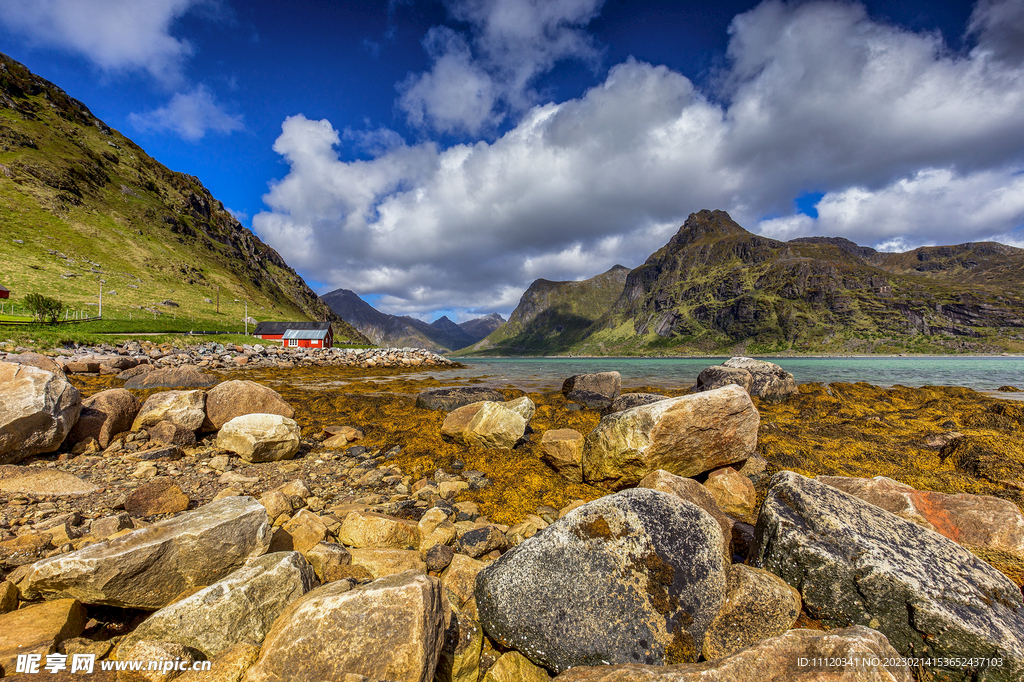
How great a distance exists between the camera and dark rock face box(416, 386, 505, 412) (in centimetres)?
1591

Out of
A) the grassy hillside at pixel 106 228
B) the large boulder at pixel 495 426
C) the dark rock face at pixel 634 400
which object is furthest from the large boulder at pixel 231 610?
the grassy hillside at pixel 106 228

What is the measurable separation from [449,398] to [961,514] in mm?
14376

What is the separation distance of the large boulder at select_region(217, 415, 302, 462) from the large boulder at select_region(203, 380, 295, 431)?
0.96 metres

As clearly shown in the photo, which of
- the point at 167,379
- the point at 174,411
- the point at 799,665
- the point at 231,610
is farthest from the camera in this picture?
the point at 167,379

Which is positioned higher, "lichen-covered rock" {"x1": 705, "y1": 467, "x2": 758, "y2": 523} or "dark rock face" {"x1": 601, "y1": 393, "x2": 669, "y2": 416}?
"dark rock face" {"x1": 601, "y1": 393, "x2": 669, "y2": 416}

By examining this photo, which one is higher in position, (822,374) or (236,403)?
(236,403)

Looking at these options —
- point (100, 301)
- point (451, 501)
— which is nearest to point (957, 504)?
point (451, 501)

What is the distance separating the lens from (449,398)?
16.1m

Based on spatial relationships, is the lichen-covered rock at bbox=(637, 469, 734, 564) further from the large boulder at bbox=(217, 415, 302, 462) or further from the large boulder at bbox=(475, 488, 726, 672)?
the large boulder at bbox=(217, 415, 302, 462)

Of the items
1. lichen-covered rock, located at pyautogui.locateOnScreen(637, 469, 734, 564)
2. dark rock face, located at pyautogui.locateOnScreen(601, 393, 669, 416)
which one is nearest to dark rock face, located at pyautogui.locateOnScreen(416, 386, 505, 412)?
dark rock face, located at pyautogui.locateOnScreen(601, 393, 669, 416)

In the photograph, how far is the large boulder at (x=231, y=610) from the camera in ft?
10.8

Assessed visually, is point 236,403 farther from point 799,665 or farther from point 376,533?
point 799,665

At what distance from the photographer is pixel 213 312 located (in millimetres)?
78562

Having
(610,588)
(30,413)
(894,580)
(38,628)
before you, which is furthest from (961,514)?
(30,413)
